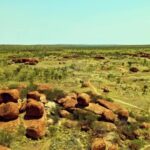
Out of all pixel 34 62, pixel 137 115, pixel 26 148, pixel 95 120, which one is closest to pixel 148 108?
pixel 137 115

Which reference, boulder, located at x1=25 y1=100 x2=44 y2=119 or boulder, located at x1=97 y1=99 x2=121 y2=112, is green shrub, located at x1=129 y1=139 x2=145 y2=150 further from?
boulder, located at x1=25 y1=100 x2=44 y2=119

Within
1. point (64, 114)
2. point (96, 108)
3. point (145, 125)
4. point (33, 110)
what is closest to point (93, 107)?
point (96, 108)

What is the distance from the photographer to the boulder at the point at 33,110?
18719 mm

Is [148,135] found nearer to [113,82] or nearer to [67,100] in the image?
[67,100]

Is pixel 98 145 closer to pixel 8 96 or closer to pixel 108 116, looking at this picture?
pixel 108 116

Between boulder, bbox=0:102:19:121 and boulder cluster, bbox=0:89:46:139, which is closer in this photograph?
boulder cluster, bbox=0:89:46:139

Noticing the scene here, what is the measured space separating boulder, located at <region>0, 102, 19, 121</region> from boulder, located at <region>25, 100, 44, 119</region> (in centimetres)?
58

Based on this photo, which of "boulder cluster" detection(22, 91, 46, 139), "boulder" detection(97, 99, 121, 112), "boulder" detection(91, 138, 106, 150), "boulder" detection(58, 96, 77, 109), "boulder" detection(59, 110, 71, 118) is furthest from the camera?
"boulder" detection(97, 99, 121, 112)

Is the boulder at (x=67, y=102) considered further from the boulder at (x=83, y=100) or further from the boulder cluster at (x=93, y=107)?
the boulder at (x=83, y=100)

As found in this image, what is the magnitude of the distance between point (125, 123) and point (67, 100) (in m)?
3.51

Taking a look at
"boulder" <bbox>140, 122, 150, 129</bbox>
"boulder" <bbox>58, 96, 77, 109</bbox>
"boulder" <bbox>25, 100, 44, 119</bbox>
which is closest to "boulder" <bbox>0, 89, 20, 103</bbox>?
"boulder" <bbox>25, 100, 44, 119</bbox>

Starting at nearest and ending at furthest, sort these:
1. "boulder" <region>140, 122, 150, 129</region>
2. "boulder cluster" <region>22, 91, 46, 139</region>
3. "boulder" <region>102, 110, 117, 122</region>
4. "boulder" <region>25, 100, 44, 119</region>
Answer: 1. "boulder cluster" <region>22, 91, 46, 139</region>
2. "boulder" <region>25, 100, 44, 119</region>
3. "boulder" <region>102, 110, 117, 122</region>
4. "boulder" <region>140, 122, 150, 129</region>

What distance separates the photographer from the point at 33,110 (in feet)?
61.5

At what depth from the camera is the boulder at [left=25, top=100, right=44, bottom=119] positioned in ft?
61.4
